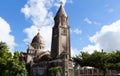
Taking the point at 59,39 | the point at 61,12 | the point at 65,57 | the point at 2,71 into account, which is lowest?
the point at 2,71

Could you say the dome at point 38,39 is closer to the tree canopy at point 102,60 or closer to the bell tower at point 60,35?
the bell tower at point 60,35

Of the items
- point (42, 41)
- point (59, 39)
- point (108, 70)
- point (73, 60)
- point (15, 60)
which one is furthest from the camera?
point (42, 41)

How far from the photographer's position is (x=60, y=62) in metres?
71.4

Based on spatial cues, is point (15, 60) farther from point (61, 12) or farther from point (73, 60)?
point (61, 12)

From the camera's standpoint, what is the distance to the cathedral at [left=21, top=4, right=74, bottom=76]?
249 feet

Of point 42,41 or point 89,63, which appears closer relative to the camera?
point 89,63

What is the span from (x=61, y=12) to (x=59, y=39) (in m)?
9.58

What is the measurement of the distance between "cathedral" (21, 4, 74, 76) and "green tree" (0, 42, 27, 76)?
91.8 feet

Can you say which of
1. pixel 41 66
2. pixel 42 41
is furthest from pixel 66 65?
pixel 42 41

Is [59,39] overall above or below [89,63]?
above

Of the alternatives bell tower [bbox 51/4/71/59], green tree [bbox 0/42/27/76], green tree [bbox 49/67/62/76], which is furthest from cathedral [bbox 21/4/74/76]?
green tree [bbox 0/42/27/76]

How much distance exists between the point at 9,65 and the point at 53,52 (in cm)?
3959

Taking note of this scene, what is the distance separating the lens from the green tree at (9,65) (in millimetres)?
42750

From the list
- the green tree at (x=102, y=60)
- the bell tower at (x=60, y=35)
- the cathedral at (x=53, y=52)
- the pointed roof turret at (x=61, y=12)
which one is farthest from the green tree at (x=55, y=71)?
the pointed roof turret at (x=61, y=12)
